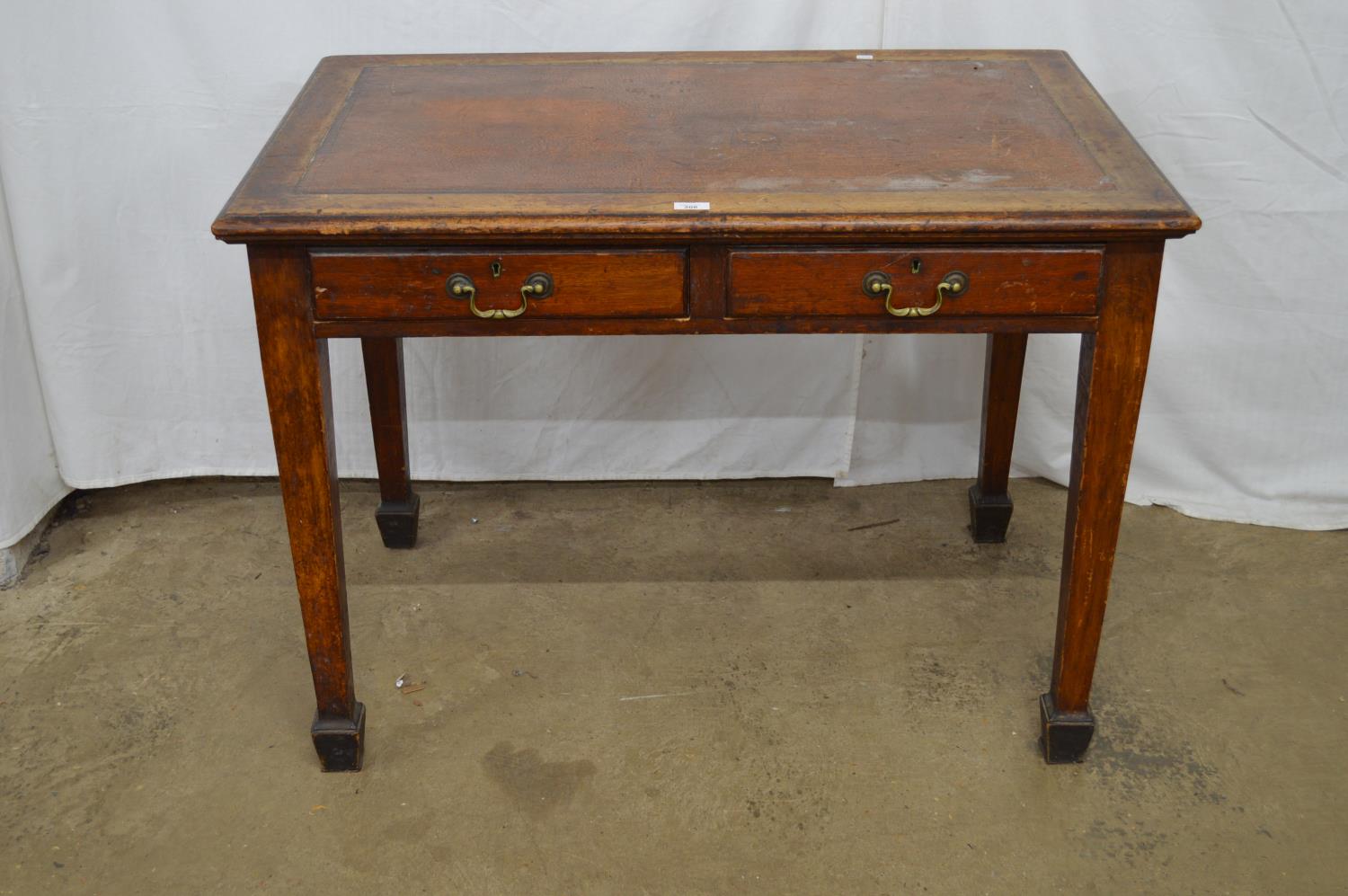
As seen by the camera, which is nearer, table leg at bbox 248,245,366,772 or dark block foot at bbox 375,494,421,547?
table leg at bbox 248,245,366,772

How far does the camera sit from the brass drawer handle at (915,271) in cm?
188

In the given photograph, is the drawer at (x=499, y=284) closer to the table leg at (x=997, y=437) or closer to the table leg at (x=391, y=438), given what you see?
the table leg at (x=391, y=438)

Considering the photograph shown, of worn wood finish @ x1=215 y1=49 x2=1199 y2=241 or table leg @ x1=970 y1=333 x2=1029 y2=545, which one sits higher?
worn wood finish @ x1=215 y1=49 x2=1199 y2=241

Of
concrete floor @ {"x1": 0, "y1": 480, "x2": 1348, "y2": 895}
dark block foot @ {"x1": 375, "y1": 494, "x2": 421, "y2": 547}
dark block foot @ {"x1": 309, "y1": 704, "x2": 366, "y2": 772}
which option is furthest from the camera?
dark block foot @ {"x1": 375, "y1": 494, "x2": 421, "y2": 547}

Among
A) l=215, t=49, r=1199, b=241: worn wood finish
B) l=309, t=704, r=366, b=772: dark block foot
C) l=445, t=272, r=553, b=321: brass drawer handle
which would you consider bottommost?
l=309, t=704, r=366, b=772: dark block foot

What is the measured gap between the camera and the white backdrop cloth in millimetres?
2689

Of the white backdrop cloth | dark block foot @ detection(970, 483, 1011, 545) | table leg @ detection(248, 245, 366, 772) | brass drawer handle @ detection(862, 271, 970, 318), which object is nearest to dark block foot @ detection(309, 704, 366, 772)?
table leg @ detection(248, 245, 366, 772)

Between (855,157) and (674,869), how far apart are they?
1.07 meters

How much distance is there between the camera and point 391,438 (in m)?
2.76

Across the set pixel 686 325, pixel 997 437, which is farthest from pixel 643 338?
pixel 686 325

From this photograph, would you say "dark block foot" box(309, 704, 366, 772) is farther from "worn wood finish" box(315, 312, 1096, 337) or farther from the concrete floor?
"worn wood finish" box(315, 312, 1096, 337)

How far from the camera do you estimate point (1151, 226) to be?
1823 millimetres

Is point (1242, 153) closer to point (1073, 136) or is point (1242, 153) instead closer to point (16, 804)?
point (1073, 136)

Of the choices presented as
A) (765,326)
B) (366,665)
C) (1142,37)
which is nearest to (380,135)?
(765,326)
